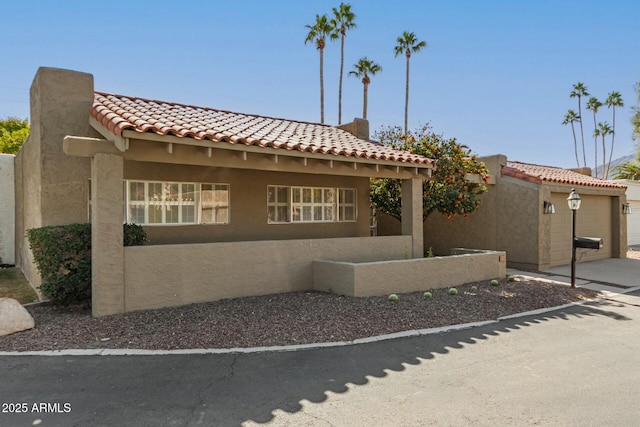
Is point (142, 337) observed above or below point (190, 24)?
below

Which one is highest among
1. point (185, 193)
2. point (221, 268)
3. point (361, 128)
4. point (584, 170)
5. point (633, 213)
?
point (361, 128)

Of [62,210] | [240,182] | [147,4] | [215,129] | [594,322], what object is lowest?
[594,322]

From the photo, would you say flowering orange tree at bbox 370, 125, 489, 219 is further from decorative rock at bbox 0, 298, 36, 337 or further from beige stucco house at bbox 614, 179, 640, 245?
beige stucco house at bbox 614, 179, 640, 245

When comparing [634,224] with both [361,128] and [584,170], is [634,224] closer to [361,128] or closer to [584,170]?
[584,170]

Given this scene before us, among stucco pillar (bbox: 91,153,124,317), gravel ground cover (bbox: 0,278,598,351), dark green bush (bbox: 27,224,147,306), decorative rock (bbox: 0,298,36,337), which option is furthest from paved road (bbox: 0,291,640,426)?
dark green bush (bbox: 27,224,147,306)

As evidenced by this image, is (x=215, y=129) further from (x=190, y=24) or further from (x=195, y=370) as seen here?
(x=190, y=24)

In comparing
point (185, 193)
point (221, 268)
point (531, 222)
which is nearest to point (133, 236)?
point (221, 268)

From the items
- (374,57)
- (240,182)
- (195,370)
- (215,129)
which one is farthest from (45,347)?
(374,57)

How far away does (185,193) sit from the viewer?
10203 millimetres

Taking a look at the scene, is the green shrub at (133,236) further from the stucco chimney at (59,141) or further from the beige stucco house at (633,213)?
the beige stucco house at (633,213)

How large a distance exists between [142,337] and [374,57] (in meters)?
31.6

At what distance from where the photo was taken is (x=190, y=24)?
1581cm

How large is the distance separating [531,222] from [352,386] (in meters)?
11.8

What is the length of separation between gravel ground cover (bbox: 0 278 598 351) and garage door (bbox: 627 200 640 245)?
1658cm
